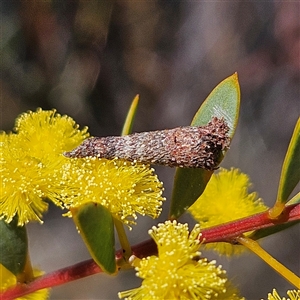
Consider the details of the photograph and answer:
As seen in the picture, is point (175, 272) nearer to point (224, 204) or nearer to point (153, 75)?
point (224, 204)

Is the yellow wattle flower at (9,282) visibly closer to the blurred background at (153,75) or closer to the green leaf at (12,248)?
the green leaf at (12,248)

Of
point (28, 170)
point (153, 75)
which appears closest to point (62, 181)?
point (28, 170)

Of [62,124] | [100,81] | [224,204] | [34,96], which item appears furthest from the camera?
[100,81]

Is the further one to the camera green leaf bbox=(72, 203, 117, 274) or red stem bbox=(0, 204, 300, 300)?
red stem bbox=(0, 204, 300, 300)

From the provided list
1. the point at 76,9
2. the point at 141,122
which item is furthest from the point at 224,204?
the point at 76,9

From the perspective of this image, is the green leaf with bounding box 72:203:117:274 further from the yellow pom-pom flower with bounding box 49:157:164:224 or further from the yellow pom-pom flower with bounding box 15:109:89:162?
the yellow pom-pom flower with bounding box 15:109:89:162

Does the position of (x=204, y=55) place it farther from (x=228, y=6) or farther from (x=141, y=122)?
(x=141, y=122)

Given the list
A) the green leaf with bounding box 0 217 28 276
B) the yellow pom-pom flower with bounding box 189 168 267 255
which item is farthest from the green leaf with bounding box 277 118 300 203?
the green leaf with bounding box 0 217 28 276
